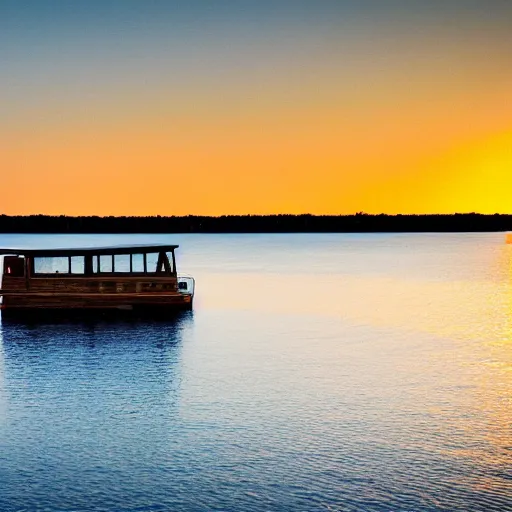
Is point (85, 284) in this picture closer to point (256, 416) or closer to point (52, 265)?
point (52, 265)

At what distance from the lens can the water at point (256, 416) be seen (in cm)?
1830

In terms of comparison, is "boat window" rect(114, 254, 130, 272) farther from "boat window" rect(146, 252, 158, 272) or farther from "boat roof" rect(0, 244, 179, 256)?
"boat window" rect(146, 252, 158, 272)

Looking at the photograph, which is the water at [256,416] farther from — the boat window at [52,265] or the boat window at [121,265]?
the boat window at [121,265]

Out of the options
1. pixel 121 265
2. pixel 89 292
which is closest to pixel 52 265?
pixel 89 292

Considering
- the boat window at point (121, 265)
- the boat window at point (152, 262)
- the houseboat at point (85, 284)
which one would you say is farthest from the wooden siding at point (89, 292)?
the boat window at point (121, 265)

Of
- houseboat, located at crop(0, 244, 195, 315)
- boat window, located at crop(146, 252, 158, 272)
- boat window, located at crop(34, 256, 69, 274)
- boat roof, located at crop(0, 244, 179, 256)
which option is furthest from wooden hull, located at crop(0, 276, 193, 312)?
boat roof, located at crop(0, 244, 179, 256)

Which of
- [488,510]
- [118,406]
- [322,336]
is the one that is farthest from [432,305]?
[488,510]

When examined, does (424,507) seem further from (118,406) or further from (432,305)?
(432,305)

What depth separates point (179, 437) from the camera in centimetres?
2267

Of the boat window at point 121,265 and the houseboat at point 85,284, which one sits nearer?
the houseboat at point 85,284

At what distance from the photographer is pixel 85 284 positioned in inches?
1982

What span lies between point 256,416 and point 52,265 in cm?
2747

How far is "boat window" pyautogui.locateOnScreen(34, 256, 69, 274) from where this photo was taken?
1938 inches

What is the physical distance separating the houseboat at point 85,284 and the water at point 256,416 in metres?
3.11
